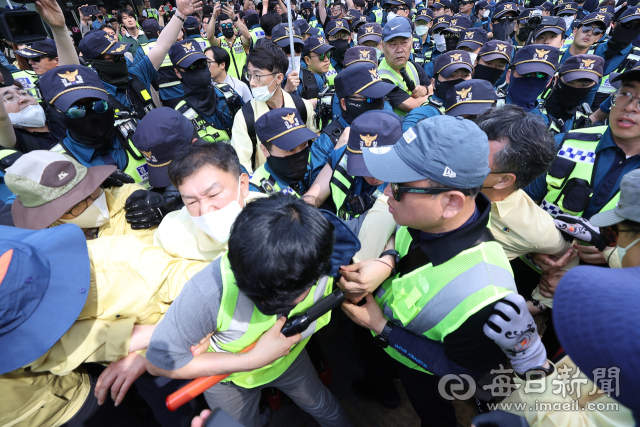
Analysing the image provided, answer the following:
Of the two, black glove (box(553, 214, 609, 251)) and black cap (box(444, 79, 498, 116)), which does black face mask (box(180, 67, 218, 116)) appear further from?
black glove (box(553, 214, 609, 251))

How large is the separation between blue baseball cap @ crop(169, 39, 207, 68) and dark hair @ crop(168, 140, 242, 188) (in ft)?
8.11

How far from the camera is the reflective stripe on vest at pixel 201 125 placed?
386 centimetres

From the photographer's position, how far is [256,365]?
144 centimetres

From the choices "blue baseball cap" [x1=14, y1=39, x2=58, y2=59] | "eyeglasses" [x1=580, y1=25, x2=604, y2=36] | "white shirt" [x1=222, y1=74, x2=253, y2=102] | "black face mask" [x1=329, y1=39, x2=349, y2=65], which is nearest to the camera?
"blue baseball cap" [x1=14, y1=39, x2=58, y2=59]

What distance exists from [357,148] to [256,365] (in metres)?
1.66

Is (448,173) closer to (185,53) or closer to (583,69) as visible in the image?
(583,69)

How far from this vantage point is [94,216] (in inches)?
79.8

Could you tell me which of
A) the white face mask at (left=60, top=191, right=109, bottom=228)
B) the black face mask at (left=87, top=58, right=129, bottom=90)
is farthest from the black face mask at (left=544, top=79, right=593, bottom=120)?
the black face mask at (left=87, top=58, right=129, bottom=90)

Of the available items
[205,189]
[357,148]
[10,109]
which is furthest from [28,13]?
[357,148]

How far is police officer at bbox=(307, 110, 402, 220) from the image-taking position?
2.31 metres

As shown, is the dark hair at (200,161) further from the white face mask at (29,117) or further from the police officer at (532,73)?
the police officer at (532,73)

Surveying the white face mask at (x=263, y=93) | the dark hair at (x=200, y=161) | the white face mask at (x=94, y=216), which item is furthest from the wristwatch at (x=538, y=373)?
the white face mask at (x=263, y=93)

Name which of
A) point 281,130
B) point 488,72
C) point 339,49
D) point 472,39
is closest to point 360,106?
point 281,130

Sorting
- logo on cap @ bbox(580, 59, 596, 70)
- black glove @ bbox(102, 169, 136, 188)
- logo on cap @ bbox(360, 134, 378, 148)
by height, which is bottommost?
black glove @ bbox(102, 169, 136, 188)
